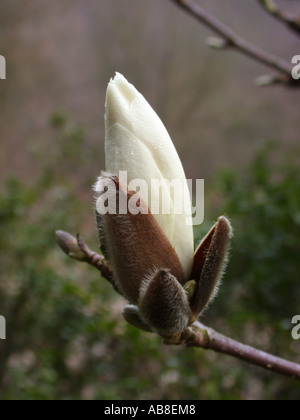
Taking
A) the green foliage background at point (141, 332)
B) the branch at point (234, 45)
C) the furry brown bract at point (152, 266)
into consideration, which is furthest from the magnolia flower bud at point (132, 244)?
the green foliage background at point (141, 332)

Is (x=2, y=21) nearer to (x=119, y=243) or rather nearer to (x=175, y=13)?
(x=175, y=13)

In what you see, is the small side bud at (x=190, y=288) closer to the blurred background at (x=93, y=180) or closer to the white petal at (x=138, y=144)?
the white petal at (x=138, y=144)

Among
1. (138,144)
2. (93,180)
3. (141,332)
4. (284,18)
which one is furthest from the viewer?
(93,180)

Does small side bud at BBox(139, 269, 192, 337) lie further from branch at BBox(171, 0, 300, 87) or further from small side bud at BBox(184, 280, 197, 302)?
branch at BBox(171, 0, 300, 87)

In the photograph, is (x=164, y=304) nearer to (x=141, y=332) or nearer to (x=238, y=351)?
(x=238, y=351)

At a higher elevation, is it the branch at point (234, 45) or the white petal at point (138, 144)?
the branch at point (234, 45)

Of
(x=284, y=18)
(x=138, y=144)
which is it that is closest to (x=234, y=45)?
(x=284, y=18)
